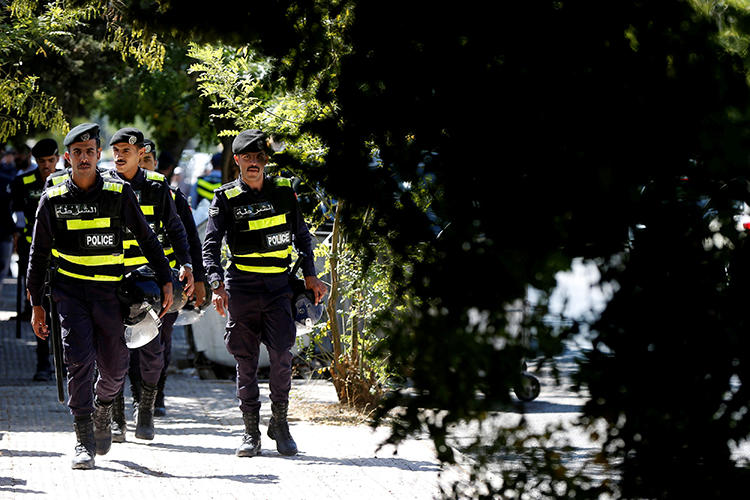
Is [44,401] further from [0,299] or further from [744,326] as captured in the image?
[0,299]

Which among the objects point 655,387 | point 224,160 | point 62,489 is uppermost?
point 224,160

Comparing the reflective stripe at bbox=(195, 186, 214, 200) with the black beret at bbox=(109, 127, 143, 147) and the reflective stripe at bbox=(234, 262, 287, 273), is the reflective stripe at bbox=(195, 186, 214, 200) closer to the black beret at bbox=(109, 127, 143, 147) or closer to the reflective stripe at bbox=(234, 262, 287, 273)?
the black beret at bbox=(109, 127, 143, 147)

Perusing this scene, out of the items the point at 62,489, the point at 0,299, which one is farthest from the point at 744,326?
the point at 0,299

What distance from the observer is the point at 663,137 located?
3414mm

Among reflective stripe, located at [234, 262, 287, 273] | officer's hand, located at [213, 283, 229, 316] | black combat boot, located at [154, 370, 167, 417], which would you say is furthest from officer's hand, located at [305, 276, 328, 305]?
black combat boot, located at [154, 370, 167, 417]

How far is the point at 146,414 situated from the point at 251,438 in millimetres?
988

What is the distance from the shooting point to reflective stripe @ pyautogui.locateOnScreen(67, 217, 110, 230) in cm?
718

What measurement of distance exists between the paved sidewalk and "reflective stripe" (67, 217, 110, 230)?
56.0 inches

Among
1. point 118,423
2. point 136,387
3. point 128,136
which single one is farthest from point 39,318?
point 136,387

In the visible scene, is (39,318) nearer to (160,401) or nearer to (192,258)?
(192,258)

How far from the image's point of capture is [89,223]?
23.6 feet

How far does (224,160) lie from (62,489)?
7580 millimetres

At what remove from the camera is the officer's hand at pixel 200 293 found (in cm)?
823

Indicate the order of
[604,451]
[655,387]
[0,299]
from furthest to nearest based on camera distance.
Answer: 1. [0,299]
2. [604,451]
3. [655,387]
